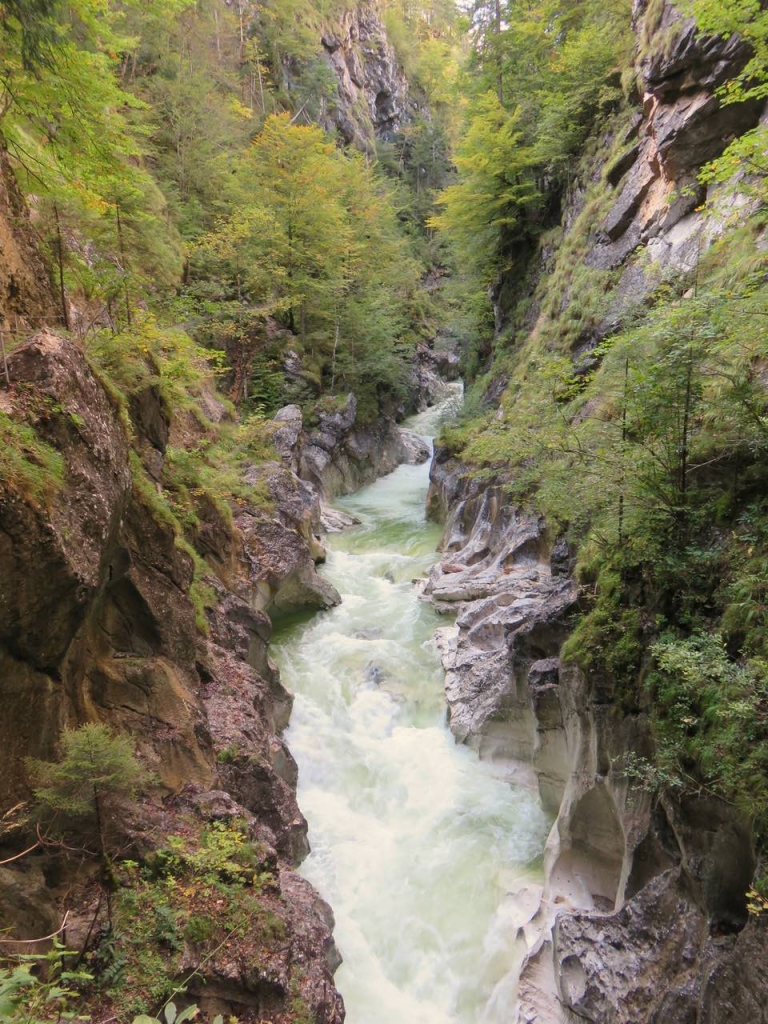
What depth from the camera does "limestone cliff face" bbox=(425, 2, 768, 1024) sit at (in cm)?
453

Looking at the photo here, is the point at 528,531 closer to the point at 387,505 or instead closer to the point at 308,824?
the point at 308,824

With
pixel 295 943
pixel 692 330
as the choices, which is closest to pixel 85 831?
pixel 295 943

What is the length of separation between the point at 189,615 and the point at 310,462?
14.4 m

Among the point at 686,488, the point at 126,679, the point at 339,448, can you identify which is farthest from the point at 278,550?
the point at 339,448

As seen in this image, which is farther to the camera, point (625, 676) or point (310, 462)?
point (310, 462)

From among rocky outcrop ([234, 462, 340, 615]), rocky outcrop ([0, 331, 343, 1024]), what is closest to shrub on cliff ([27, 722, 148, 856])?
rocky outcrop ([0, 331, 343, 1024])

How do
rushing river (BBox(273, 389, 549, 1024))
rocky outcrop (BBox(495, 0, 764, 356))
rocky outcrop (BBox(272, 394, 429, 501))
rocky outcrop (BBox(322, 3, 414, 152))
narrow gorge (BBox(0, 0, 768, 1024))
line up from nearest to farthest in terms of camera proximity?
narrow gorge (BBox(0, 0, 768, 1024)) → rushing river (BBox(273, 389, 549, 1024)) → rocky outcrop (BBox(495, 0, 764, 356)) → rocky outcrop (BBox(272, 394, 429, 501)) → rocky outcrop (BBox(322, 3, 414, 152))

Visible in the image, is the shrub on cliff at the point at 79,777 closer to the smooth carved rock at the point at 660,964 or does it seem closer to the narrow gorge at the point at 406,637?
the narrow gorge at the point at 406,637

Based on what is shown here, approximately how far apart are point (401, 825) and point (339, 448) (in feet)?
55.0

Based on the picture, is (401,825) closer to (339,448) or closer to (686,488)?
(686,488)

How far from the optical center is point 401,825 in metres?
8.25

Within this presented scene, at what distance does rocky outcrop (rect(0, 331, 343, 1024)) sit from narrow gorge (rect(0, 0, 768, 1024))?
35 millimetres

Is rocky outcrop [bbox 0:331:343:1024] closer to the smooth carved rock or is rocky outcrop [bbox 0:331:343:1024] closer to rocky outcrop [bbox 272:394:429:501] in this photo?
the smooth carved rock

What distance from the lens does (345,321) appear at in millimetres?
23797
